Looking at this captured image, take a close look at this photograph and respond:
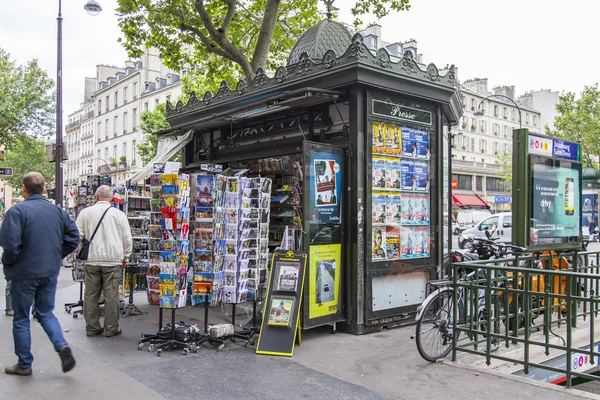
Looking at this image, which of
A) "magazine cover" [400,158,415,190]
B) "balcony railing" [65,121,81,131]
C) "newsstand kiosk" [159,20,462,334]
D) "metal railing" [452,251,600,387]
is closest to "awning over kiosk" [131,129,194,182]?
"newsstand kiosk" [159,20,462,334]

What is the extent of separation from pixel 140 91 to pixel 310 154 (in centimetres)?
5237

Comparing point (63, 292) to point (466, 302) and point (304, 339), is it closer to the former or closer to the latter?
point (304, 339)

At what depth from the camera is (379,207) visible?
7.05 meters

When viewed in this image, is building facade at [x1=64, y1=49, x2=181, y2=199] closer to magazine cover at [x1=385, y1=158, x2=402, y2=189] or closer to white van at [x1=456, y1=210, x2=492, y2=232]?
white van at [x1=456, y1=210, x2=492, y2=232]

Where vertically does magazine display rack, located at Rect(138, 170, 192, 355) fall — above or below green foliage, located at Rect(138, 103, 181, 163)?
below

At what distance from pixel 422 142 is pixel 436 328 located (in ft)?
10.1

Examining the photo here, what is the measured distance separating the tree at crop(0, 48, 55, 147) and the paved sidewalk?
2145cm

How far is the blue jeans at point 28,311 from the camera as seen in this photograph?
189 inches

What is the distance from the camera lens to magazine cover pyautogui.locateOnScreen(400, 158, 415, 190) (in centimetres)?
738

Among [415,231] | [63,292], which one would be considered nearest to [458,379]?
[415,231]

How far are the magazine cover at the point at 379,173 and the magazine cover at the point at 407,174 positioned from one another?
404 millimetres

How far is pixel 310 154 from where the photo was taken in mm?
6383

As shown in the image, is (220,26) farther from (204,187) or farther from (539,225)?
(539,225)

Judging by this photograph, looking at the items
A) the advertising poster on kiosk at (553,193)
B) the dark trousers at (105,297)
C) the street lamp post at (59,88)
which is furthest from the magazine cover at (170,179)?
the street lamp post at (59,88)
